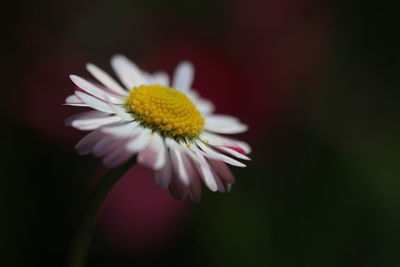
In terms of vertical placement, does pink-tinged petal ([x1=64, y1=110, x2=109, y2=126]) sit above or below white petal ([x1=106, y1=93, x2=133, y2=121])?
below

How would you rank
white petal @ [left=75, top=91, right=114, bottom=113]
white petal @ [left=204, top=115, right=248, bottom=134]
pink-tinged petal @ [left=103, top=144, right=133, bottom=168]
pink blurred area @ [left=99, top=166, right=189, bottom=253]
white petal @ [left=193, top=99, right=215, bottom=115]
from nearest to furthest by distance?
1. pink-tinged petal @ [left=103, top=144, right=133, bottom=168]
2. white petal @ [left=75, top=91, right=114, bottom=113]
3. white petal @ [left=204, top=115, right=248, bottom=134]
4. white petal @ [left=193, top=99, right=215, bottom=115]
5. pink blurred area @ [left=99, top=166, right=189, bottom=253]

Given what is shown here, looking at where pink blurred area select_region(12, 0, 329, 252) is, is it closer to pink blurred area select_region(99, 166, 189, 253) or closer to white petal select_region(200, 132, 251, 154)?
pink blurred area select_region(99, 166, 189, 253)

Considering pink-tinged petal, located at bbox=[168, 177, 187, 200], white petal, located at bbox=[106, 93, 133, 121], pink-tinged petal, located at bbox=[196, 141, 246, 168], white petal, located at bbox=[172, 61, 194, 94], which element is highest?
white petal, located at bbox=[172, 61, 194, 94]

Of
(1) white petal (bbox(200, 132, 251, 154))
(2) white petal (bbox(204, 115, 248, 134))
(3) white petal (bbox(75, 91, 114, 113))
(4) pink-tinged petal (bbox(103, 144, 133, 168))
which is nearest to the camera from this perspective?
(4) pink-tinged petal (bbox(103, 144, 133, 168))

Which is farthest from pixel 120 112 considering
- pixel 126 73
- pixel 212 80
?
pixel 212 80

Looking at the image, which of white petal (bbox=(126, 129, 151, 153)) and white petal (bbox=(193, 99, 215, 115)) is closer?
white petal (bbox=(126, 129, 151, 153))

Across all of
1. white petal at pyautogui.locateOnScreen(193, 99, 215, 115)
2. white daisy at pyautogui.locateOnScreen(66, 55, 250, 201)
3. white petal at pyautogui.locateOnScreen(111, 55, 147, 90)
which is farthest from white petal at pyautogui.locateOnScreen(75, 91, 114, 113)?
white petal at pyautogui.locateOnScreen(193, 99, 215, 115)

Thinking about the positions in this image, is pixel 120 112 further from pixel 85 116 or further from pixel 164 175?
pixel 164 175
